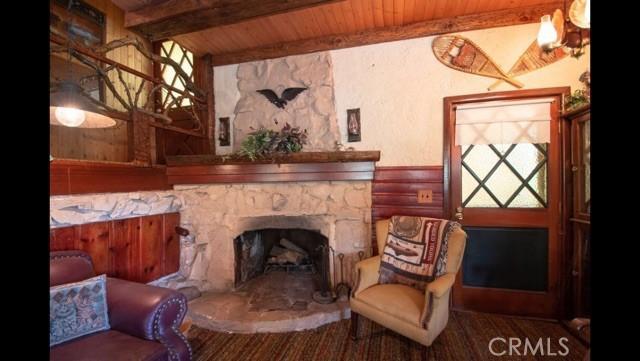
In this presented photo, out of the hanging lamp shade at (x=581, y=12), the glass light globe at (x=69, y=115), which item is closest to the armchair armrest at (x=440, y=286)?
the hanging lamp shade at (x=581, y=12)

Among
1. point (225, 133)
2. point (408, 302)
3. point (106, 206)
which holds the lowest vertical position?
point (408, 302)

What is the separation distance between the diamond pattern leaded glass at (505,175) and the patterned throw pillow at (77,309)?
2.70 meters

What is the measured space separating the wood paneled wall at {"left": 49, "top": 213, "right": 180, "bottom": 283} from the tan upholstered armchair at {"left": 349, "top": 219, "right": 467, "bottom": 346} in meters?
1.80

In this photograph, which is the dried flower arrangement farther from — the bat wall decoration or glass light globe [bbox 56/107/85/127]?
glass light globe [bbox 56/107/85/127]

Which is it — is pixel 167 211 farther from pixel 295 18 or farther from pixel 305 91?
pixel 295 18

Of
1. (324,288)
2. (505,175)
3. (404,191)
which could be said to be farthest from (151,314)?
(505,175)

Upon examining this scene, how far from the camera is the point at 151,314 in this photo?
1.31 meters

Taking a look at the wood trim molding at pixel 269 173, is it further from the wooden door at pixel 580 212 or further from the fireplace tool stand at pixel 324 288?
the wooden door at pixel 580 212

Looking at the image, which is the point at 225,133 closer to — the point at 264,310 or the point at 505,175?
the point at 264,310

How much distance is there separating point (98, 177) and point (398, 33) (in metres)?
2.77

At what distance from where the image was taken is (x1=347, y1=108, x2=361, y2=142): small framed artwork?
2.46 meters

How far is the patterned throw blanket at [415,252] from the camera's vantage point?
6.08ft
